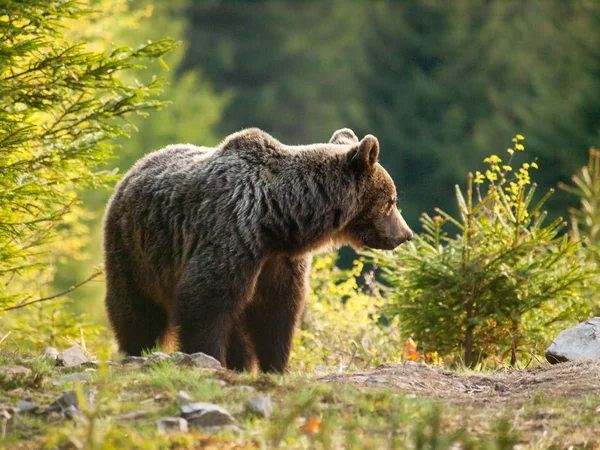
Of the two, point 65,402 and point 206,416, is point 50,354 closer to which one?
point 65,402

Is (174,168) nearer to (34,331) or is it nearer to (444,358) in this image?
(444,358)

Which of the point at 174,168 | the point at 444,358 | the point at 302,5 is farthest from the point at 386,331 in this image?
the point at 302,5

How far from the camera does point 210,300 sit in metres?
5.70

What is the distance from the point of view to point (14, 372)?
4.84 metres

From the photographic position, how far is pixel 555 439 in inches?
167

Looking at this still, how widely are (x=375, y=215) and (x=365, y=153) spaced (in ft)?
1.72

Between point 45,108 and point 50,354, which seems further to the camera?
point 45,108

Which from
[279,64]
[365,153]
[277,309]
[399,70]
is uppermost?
[279,64]

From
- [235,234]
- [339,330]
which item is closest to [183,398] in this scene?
[235,234]

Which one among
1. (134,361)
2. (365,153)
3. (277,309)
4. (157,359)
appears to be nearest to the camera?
(157,359)

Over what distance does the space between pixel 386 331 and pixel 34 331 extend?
3.52m

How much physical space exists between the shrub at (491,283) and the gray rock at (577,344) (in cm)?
80

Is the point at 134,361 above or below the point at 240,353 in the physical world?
above

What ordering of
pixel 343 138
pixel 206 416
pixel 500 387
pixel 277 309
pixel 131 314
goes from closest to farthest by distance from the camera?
pixel 206 416 → pixel 500 387 → pixel 277 309 → pixel 131 314 → pixel 343 138
